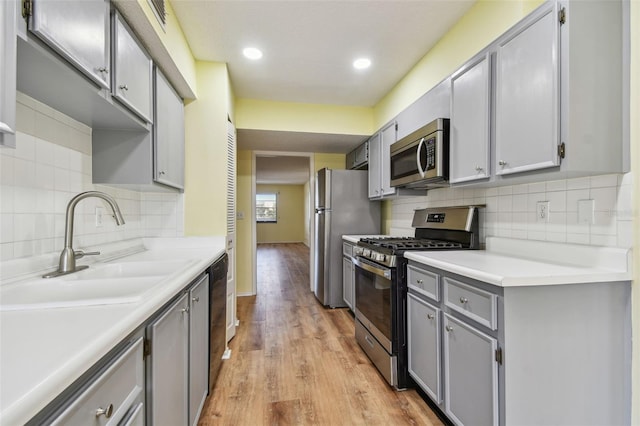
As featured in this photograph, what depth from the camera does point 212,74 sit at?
2.60 m

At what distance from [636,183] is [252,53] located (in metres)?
2.52

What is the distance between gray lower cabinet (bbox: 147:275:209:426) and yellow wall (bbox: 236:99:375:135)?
2171 mm

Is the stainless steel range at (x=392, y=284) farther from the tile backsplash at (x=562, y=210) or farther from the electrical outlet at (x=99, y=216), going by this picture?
the electrical outlet at (x=99, y=216)

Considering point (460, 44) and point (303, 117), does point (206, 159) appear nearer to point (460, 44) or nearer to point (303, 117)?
point (303, 117)

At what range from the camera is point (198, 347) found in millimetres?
1627

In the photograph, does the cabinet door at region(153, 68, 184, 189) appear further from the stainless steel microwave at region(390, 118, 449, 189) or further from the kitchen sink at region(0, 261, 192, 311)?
the stainless steel microwave at region(390, 118, 449, 189)

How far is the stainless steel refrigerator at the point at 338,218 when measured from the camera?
3707 mm

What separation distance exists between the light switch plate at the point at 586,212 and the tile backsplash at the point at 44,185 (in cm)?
249

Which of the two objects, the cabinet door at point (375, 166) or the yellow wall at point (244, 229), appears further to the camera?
the yellow wall at point (244, 229)

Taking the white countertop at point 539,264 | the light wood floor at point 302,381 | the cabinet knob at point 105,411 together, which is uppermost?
the white countertop at point 539,264

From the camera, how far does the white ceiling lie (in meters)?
1.94

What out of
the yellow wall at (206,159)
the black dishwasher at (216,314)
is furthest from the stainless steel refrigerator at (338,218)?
the black dishwasher at (216,314)

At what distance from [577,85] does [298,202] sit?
33.7 feet

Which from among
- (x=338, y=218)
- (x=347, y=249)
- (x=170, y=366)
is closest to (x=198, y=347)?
(x=170, y=366)
